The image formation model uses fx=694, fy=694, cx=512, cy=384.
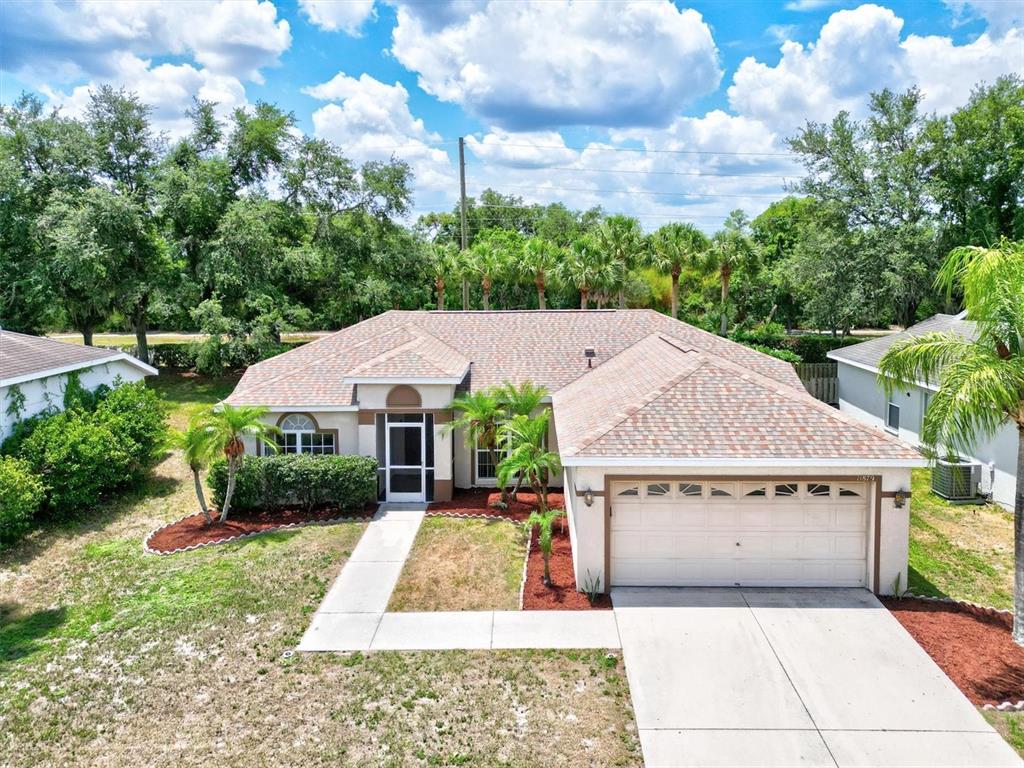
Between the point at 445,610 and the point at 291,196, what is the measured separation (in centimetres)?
2921

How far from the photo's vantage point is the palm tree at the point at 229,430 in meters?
14.8

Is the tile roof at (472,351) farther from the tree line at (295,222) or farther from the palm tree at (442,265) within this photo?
the palm tree at (442,265)

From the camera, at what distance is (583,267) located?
38.8m

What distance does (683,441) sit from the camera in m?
11.8

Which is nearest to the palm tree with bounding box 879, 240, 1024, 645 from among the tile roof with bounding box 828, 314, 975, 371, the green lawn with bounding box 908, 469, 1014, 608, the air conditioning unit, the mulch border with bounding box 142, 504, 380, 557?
the green lawn with bounding box 908, 469, 1014, 608

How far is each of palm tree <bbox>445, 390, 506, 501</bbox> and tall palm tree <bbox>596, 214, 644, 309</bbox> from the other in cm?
2415

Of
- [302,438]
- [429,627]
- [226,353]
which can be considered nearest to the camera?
[429,627]

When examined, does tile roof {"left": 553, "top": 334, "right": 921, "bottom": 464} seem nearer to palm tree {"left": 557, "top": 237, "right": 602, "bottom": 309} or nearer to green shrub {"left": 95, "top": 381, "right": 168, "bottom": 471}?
green shrub {"left": 95, "top": 381, "right": 168, "bottom": 471}

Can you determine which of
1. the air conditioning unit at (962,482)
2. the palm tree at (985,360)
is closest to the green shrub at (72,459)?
the palm tree at (985,360)

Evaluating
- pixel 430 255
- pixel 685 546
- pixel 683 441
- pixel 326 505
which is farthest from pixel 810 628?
pixel 430 255

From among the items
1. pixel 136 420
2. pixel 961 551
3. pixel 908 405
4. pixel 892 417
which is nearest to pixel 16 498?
pixel 136 420

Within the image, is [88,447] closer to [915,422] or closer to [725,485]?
[725,485]

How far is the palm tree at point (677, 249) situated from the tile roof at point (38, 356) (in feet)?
90.8

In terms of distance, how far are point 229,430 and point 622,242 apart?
29.5 metres
